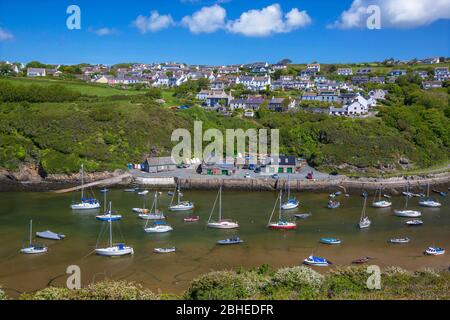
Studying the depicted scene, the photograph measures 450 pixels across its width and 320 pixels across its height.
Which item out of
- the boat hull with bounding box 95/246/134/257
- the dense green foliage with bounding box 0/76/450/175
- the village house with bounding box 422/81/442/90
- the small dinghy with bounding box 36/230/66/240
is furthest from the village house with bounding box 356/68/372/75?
the boat hull with bounding box 95/246/134/257

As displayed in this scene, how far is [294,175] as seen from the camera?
123ft

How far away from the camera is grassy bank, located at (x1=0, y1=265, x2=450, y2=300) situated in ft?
40.0

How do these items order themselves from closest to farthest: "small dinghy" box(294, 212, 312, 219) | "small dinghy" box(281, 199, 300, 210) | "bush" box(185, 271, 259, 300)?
"bush" box(185, 271, 259, 300) → "small dinghy" box(294, 212, 312, 219) → "small dinghy" box(281, 199, 300, 210)

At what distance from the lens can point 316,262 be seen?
65.4 feet

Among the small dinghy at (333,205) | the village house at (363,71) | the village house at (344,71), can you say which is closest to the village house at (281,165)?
the small dinghy at (333,205)

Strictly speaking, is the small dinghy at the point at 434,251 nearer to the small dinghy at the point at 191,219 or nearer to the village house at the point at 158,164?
the small dinghy at the point at 191,219

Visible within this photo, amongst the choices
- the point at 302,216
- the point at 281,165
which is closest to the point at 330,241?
the point at 302,216

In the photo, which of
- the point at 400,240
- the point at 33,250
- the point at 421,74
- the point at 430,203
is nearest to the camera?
the point at 33,250

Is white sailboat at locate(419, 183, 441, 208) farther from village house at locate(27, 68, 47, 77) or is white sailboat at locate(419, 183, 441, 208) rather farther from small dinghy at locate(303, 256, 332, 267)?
village house at locate(27, 68, 47, 77)

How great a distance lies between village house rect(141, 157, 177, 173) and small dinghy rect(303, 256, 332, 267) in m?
21.4

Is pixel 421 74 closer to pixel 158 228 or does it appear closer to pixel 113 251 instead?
pixel 158 228

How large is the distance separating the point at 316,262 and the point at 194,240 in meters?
6.77

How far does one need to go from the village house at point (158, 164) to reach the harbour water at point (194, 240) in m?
6.41
